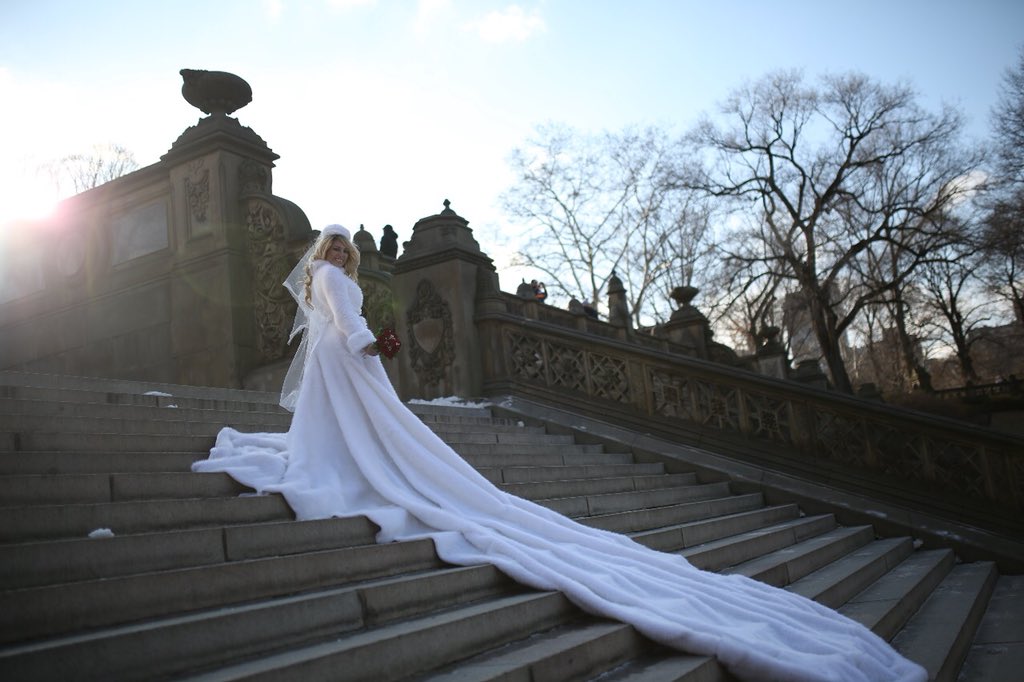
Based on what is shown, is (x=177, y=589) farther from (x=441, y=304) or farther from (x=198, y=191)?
(x=198, y=191)

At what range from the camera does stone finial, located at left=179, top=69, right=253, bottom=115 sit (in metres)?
12.4

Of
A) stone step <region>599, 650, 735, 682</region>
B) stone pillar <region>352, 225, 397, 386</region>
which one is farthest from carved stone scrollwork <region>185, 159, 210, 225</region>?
stone step <region>599, 650, 735, 682</region>

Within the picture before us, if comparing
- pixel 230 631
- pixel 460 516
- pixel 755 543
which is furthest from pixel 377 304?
pixel 230 631

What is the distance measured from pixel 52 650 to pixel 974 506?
9231 millimetres

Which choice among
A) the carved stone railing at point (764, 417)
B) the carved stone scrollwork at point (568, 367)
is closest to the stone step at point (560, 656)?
the carved stone railing at point (764, 417)

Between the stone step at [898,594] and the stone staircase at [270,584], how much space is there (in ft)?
0.11

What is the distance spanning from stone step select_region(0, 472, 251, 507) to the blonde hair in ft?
5.43

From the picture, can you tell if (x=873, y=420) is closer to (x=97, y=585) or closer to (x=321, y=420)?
(x=321, y=420)

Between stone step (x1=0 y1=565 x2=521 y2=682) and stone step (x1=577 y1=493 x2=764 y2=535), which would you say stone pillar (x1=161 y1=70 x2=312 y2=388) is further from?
stone step (x1=0 y1=565 x2=521 y2=682)

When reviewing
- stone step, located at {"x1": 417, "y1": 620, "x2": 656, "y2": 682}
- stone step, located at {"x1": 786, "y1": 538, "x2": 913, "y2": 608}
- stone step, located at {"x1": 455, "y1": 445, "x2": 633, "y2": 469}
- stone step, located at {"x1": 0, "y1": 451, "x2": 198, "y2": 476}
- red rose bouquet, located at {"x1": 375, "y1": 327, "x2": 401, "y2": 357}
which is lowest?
stone step, located at {"x1": 786, "y1": 538, "x2": 913, "y2": 608}

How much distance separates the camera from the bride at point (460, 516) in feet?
14.1

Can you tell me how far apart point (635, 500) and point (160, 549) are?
4.79m

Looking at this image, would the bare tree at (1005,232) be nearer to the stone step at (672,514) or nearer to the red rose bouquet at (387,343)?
the stone step at (672,514)

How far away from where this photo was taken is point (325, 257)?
6.21 metres
